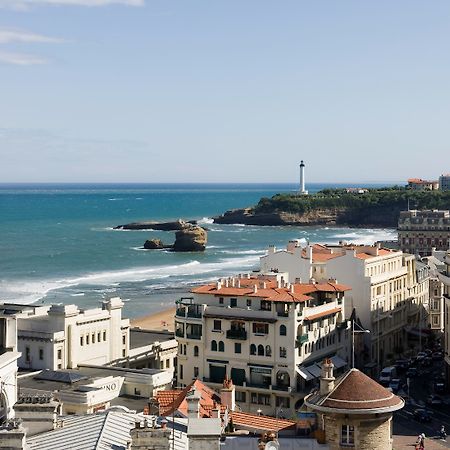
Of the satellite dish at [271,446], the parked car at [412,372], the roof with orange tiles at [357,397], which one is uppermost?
the roof with orange tiles at [357,397]

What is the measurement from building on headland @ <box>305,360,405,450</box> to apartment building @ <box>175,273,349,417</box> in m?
27.3

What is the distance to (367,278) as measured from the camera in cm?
6850

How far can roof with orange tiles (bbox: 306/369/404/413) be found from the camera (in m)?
26.6

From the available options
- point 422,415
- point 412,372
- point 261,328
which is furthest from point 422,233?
point 422,415

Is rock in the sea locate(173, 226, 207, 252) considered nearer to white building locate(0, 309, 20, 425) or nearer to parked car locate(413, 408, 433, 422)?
parked car locate(413, 408, 433, 422)

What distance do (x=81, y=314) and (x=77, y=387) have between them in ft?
38.5

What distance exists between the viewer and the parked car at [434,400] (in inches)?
2226

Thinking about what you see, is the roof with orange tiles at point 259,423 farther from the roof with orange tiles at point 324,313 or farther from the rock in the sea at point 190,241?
the rock in the sea at point 190,241

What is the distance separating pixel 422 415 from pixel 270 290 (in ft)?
36.6

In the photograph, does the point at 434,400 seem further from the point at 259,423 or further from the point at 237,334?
the point at 259,423

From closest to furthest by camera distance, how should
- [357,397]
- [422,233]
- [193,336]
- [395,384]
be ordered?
[357,397]
[193,336]
[395,384]
[422,233]

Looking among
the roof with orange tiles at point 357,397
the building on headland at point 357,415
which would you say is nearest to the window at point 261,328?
the roof with orange tiles at point 357,397

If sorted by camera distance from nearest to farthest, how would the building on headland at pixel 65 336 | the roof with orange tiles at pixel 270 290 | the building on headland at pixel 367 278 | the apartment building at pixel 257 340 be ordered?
the building on headland at pixel 65 336
the apartment building at pixel 257 340
the roof with orange tiles at pixel 270 290
the building on headland at pixel 367 278

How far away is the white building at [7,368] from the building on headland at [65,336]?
23066 millimetres
